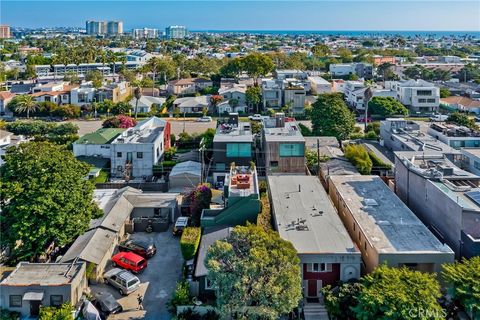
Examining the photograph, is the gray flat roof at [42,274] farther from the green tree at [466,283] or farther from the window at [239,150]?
the window at [239,150]

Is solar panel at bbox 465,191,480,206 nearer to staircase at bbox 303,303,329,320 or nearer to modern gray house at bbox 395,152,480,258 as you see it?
modern gray house at bbox 395,152,480,258

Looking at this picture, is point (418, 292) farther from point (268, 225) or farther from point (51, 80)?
point (51, 80)

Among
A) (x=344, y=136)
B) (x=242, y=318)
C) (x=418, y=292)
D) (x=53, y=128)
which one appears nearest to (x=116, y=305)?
(x=242, y=318)

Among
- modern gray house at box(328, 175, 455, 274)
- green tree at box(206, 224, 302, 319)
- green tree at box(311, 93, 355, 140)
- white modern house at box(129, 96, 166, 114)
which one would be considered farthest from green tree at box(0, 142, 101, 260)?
white modern house at box(129, 96, 166, 114)

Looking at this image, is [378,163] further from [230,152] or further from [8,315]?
[8,315]

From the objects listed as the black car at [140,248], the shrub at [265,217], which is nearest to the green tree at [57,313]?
the black car at [140,248]

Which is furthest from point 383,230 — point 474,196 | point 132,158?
point 132,158
